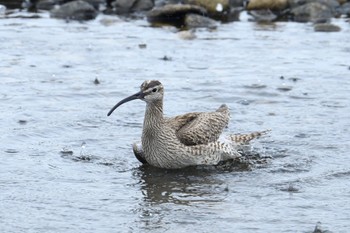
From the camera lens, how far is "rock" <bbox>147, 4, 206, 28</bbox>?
84.1 ft

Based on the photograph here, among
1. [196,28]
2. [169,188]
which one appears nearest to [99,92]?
[169,188]

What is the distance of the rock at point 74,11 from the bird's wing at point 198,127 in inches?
461

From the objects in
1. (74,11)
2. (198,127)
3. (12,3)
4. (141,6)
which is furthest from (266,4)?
(198,127)

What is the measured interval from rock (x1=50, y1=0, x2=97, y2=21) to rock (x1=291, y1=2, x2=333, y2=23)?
5.53 meters

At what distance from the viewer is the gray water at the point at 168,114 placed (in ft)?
39.8

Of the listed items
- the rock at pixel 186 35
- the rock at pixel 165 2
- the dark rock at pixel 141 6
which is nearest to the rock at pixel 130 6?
the dark rock at pixel 141 6

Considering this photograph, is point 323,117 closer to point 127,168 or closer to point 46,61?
point 127,168

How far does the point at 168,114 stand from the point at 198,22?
8.51m

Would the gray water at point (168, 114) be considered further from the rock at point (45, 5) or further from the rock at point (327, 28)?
the rock at point (45, 5)

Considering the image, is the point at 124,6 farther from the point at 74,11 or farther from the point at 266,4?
the point at 266,4

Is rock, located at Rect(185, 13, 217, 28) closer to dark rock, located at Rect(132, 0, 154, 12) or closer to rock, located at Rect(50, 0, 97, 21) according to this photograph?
dark rock, located at Rect(132, 0, 154, 12)

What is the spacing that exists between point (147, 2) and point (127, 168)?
13.5 m

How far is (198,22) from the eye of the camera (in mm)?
25219

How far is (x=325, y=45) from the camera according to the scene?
22.8 metres
